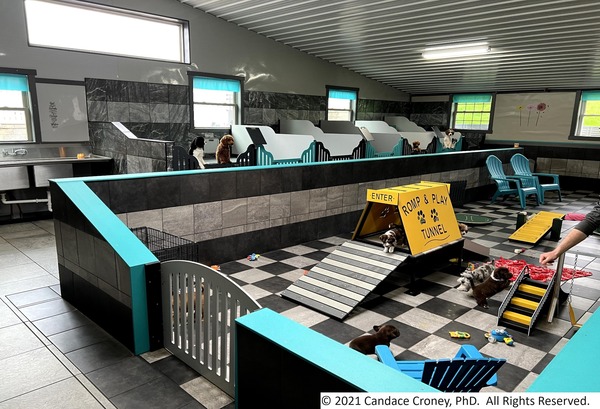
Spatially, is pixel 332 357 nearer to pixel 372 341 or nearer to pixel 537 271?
pixel 372 341

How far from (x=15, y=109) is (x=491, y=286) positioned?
7455mm

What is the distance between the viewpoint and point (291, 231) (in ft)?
17.7

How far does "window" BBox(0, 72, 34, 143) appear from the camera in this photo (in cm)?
649

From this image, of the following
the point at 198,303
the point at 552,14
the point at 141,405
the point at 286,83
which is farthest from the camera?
the point at 286,83

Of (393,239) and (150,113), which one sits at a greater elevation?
(150,113)

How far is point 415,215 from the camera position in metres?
4.24

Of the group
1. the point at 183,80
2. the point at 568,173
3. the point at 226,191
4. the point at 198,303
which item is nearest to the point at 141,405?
the point at 198,303

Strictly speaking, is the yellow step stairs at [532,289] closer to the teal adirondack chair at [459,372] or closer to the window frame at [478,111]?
the teal adirondack chair at [459,372]

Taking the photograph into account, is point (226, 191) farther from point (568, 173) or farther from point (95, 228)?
point (568, 173)

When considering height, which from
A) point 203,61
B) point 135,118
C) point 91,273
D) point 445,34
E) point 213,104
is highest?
point 445,34

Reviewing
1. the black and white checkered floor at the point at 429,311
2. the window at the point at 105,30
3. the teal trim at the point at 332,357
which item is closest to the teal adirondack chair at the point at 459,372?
the black and white checkered floor at the point at 429,311

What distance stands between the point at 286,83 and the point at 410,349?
907cm

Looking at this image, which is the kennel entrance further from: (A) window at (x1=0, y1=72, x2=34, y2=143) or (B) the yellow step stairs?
(A) window at (x1=0, y1=72, x2=34, y2=143)

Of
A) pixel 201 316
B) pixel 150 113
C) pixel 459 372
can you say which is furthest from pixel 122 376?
pixel 150 113
